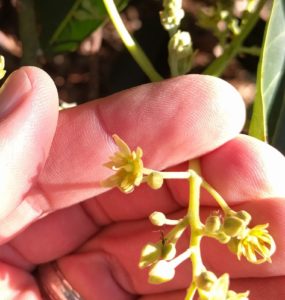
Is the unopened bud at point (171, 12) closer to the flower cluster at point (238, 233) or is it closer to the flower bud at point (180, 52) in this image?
the flower bud at point (180, 52)

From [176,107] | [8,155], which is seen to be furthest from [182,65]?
[8,155]

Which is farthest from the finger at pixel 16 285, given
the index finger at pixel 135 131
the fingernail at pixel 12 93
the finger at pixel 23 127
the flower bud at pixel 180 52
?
the flower bud at pixel 180 52

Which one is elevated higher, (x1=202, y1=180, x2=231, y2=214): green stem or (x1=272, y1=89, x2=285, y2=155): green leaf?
(x1=202, y1=180, x2=231, y2=214): green stem

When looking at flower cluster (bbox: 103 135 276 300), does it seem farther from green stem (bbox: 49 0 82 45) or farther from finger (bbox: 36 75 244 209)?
green stem (bbox: 49 0 82 45)

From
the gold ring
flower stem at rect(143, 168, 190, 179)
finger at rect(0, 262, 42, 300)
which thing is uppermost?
flower stem at rect(143, 168, 190, 179)

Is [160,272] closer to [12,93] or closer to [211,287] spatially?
[211,287]

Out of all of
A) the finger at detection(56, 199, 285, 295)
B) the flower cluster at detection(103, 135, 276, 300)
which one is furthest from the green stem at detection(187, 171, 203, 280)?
the finger at detection(56, 199, 285, 295)

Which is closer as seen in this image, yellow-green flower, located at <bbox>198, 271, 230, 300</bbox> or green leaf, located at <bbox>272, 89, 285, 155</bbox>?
yellow-green flower, located at <bbox>198, 271, 230, 300</bbox>

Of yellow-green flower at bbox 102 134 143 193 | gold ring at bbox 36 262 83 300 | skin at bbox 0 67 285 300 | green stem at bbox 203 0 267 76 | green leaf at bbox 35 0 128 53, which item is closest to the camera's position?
yellow-green flower at bbox 102 134 143 193
